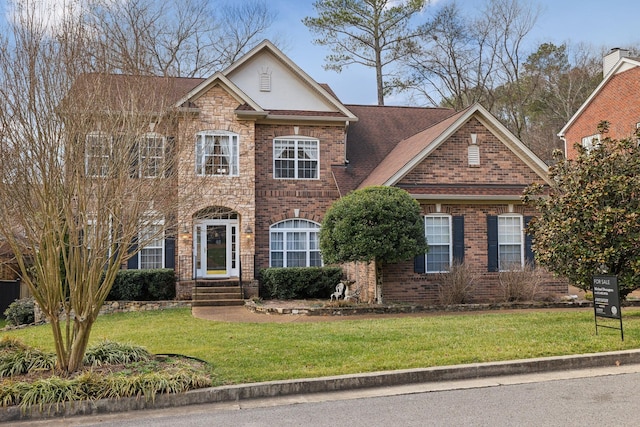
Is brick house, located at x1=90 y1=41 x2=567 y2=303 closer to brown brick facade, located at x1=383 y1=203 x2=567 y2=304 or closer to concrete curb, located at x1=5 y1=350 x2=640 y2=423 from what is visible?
brown brick facade, located at x1=383 y1=203 x2=567 y2=304

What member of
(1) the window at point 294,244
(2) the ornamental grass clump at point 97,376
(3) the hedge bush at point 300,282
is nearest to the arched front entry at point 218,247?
(1) the window at point 294,244

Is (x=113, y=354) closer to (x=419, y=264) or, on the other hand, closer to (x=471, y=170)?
(x=419, y=264)

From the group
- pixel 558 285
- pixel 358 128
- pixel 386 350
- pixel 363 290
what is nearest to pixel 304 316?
pixel 363 290

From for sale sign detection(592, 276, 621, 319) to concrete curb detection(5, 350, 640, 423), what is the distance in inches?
37.7

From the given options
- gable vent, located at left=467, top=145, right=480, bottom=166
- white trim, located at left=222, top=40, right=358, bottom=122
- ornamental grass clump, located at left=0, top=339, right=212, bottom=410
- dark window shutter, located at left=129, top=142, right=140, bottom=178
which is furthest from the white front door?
dark window shutter, located at left=129, top=142, right=140, bottom=178

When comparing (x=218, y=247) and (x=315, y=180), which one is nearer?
(x=218, y=247)

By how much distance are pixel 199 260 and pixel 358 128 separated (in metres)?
8.12

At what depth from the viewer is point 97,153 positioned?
24.5 ft

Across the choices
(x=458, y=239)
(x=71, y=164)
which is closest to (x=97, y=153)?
(x=71, y=164)

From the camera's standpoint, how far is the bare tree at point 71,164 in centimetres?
720

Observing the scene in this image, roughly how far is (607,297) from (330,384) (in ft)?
17.8

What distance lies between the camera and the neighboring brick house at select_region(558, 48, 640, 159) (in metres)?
23.8

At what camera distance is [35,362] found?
313 inches

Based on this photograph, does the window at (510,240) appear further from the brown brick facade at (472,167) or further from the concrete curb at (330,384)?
the concrete curb at (330,384)
